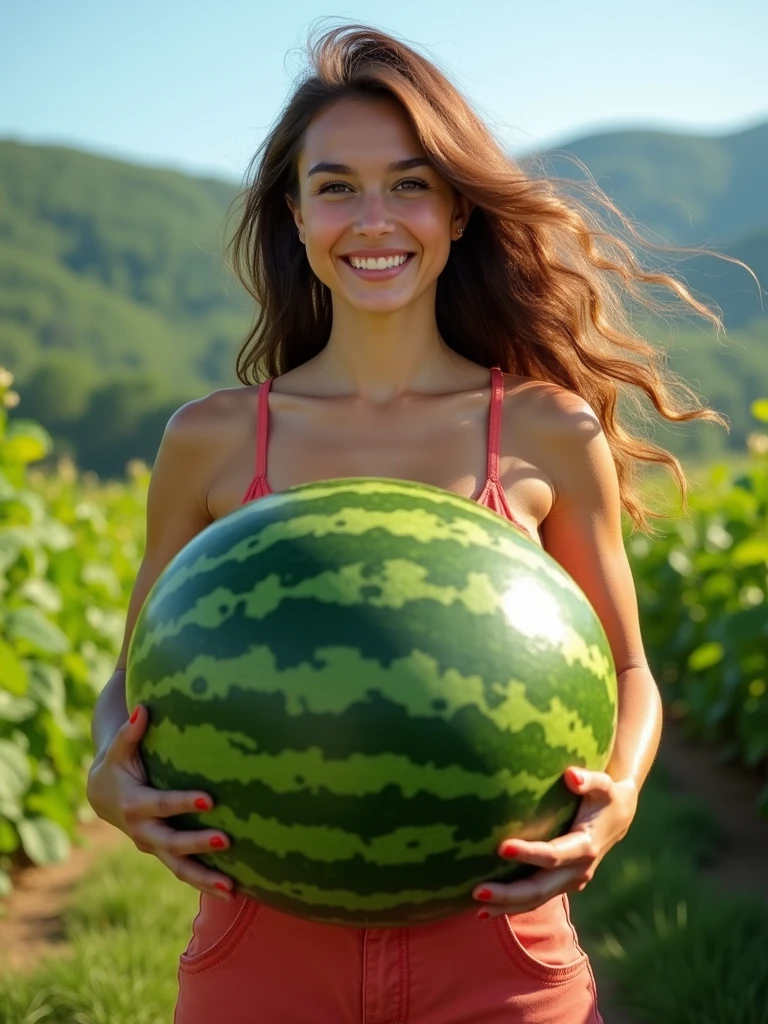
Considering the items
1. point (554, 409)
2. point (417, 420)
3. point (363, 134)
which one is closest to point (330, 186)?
point (363, 134)

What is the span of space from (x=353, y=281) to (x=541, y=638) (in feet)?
3.20

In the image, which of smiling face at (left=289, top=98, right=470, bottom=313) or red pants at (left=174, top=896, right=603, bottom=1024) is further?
smiling face at (left=289, top=98, right=470, bottom=313)

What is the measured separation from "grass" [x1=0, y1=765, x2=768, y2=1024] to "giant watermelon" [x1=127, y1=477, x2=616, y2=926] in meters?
2.51

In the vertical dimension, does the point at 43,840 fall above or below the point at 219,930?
below

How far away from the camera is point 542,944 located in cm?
212

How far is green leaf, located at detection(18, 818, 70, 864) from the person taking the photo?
Result: 5285mm

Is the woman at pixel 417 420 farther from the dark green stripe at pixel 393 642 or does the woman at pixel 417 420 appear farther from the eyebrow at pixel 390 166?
the dark green stripe at pixel 393 642

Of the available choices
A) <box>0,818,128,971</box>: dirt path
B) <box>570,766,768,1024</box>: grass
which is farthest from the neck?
<box>0,818,128,971</box>: dirt path

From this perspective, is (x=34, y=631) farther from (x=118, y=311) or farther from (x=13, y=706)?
(x=118, y=311)

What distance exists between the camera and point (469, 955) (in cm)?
206

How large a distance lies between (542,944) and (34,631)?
310 cm

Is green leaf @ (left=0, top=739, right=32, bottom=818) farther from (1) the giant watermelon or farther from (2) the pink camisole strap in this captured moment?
(1) the giant watermelon

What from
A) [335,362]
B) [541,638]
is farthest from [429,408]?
[541,638]

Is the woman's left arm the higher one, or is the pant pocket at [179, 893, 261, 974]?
the woman's left arm
